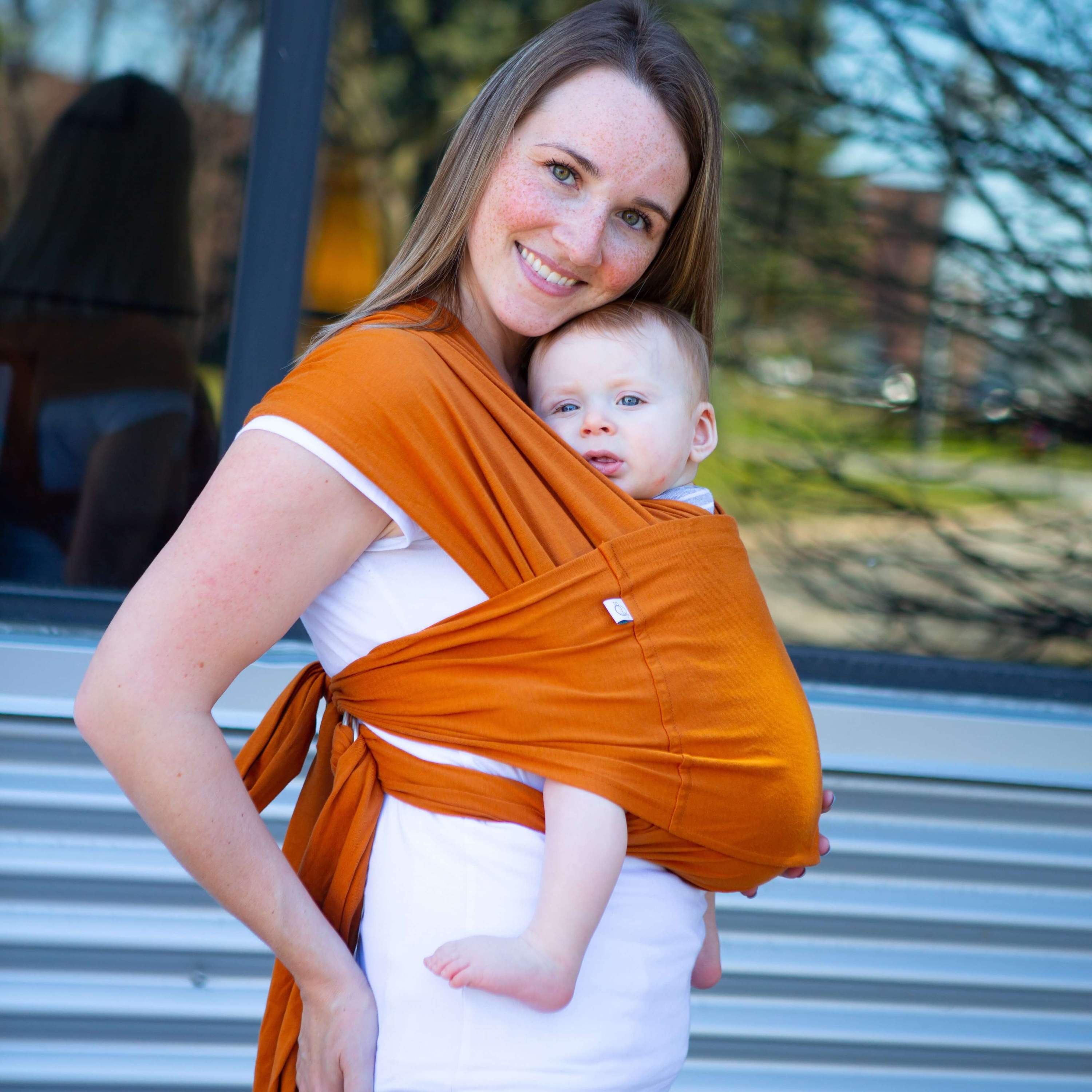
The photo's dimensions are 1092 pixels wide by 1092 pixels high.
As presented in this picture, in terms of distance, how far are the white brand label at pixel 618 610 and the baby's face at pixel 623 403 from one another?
0.99 ft

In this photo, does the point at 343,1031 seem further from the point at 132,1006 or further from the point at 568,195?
the point at 132,1006

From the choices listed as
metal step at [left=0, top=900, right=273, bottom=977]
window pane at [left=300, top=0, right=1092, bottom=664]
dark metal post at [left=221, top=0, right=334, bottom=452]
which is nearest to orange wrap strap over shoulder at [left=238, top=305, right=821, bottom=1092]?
metal step at [left=0, top=900, right=273, bottom=977]

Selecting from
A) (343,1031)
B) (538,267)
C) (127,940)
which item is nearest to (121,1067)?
(127,940)

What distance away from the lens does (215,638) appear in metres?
0.89

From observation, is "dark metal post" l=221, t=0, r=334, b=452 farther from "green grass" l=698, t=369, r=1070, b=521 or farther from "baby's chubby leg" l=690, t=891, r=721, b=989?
"baby's chubby leg" l=690, t=891, r=721, b=989

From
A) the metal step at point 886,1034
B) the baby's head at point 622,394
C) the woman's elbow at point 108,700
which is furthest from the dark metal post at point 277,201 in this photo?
the metal step at point 886,1034

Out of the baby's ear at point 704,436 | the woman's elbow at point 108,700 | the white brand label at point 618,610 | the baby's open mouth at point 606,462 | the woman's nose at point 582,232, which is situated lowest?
the woman's elbow at point 108,700

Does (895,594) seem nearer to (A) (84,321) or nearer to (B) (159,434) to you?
(B) (159,434)

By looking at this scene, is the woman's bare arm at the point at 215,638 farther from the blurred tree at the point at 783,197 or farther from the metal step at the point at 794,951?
the blurred tree at the point at 783,197

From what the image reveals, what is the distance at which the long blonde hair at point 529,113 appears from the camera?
118cm

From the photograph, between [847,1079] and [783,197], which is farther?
[783,197]

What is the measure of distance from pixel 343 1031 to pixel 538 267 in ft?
2.73

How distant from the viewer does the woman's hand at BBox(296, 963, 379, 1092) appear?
98 centimetres

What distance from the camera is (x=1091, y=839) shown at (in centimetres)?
235
